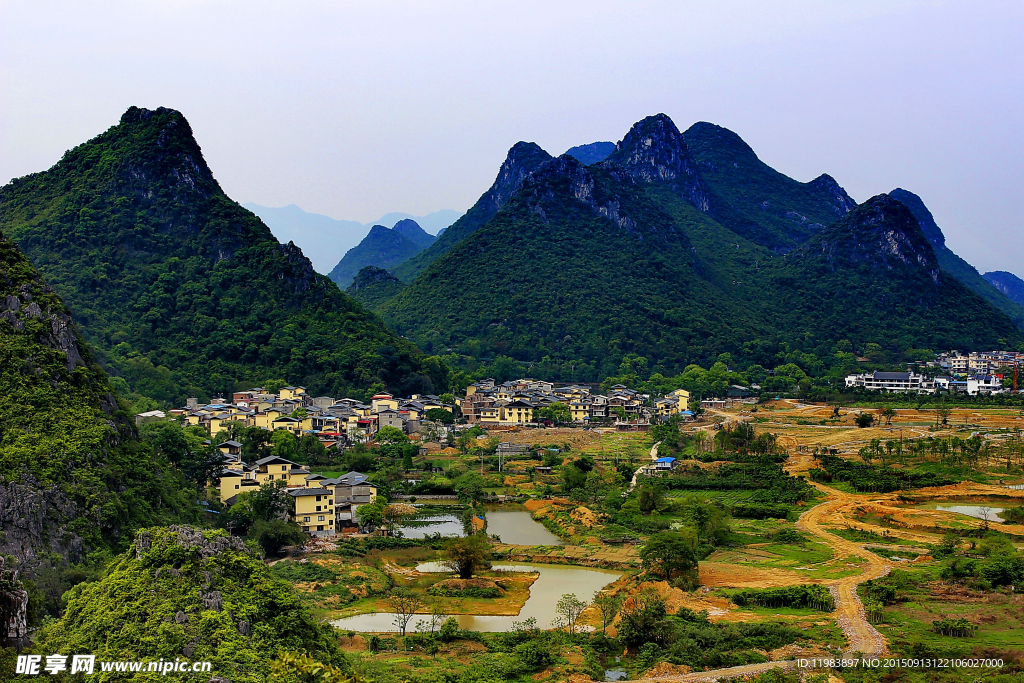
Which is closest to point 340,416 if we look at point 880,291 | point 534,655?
point 534,655

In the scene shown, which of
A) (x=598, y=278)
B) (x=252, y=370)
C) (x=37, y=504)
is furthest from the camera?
(x=598, y=278)

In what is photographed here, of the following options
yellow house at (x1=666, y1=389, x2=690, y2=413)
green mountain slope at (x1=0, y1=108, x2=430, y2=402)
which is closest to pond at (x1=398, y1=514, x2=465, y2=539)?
green mountain slope at (x1=0, y1=108, x2=430, y2=402)

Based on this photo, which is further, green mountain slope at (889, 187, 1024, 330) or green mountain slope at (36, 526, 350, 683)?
green mountain slope at (889, 187, 1024, 330)

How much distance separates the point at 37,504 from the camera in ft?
72.2

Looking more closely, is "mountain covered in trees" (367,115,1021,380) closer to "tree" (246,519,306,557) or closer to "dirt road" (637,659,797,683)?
"tree" (246,519,306,557)

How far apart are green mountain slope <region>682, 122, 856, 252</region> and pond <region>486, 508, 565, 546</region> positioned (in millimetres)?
101572

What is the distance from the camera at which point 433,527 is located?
1297 inches

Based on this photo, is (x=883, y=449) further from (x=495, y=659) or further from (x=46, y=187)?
(x=46, y=187)

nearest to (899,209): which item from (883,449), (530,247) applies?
(530,247)

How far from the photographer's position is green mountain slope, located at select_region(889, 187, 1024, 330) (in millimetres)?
132625

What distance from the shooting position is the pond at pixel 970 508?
31.7 m

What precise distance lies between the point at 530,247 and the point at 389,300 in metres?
18.7

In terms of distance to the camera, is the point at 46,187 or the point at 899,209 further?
the point at 899,209

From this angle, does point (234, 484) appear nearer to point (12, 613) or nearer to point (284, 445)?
point (284, 445)
